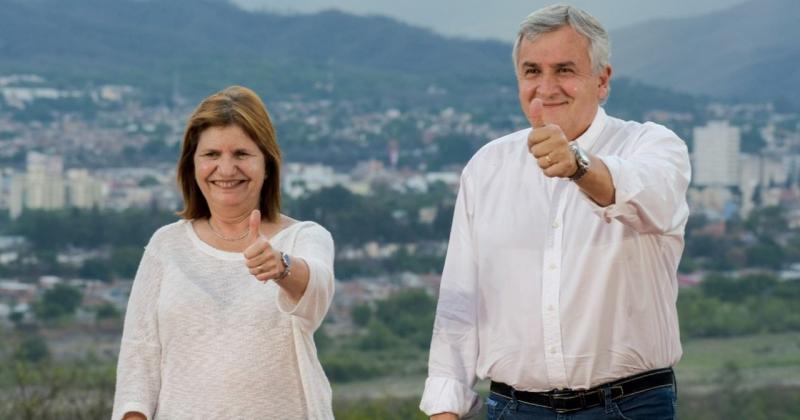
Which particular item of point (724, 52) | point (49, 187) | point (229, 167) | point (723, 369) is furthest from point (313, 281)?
point (724, 52)

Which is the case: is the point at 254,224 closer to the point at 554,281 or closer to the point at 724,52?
the point at 554,281

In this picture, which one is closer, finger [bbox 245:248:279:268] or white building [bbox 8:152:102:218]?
finger [bbox 245:248:279:268]

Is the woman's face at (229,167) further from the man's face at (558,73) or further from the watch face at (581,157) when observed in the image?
the watch face at (581,157)

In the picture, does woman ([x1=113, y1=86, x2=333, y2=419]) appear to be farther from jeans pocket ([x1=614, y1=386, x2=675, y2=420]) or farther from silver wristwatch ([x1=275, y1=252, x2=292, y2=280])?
jeans pocket ([x1=614, y1=386, x2=675, y2=420])

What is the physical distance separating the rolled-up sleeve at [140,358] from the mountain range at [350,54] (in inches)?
1505

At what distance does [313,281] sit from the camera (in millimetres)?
2486

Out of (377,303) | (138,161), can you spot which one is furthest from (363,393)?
(138,161)

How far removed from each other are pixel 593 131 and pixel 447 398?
0.54m

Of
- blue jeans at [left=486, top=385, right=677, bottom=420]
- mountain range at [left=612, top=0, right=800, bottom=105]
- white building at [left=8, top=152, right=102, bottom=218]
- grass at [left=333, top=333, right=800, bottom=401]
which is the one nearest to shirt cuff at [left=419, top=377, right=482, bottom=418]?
blue jeans at [left=486, top=385, right=677, bottom=420]

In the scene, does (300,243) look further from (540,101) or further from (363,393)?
(363,393)

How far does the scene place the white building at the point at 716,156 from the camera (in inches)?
1500

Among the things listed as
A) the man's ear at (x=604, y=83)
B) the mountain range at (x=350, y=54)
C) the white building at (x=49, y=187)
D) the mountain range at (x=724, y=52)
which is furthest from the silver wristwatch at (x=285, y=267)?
the mountain range at (x=724, y=52)

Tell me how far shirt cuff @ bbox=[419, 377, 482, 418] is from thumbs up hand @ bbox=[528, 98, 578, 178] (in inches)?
23.7

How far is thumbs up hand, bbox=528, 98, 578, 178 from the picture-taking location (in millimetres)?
2104
